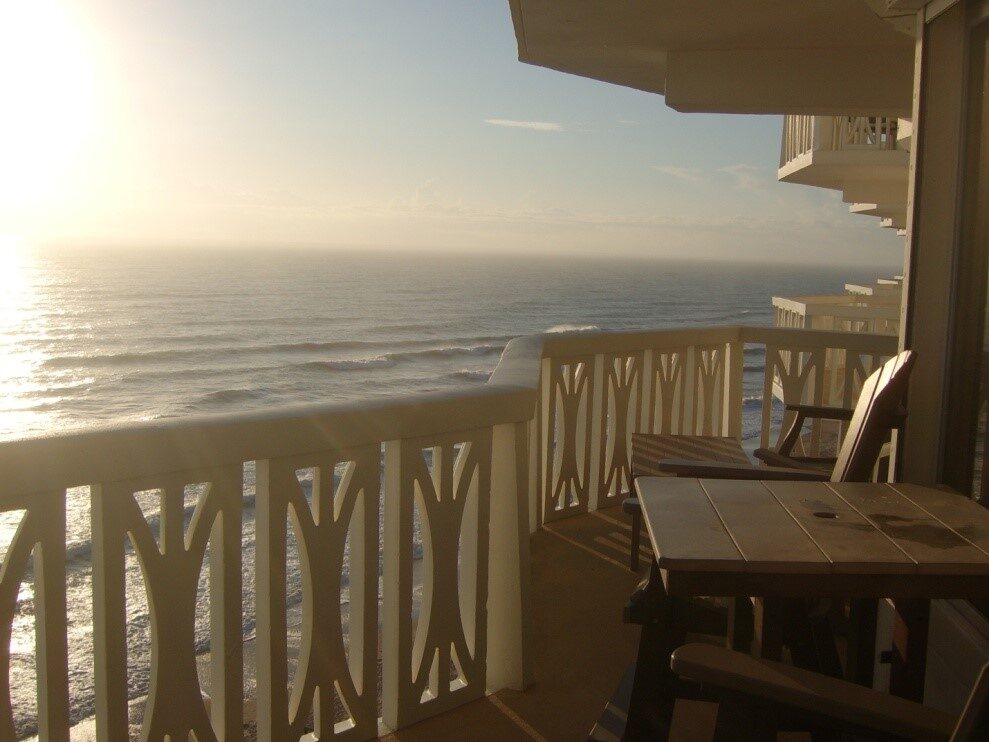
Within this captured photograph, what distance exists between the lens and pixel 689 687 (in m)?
2.07

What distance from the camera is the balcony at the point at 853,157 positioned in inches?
336

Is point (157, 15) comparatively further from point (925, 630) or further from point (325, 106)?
point (925, 630)

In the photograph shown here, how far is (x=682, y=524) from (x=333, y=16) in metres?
45.1

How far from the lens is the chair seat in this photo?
3.65 meters

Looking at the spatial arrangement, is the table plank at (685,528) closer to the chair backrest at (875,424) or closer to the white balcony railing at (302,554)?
the chair backrest at (875,424)

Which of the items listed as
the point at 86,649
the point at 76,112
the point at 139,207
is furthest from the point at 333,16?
the point at 86,649

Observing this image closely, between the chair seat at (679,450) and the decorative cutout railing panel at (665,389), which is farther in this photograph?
the decorative cutout railing panel at (665,389)

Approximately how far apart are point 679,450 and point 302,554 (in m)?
2.16

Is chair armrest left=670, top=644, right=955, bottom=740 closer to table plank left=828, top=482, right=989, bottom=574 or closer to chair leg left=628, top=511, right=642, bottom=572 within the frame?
table plank left=828, top=482, right=989, bottom=574

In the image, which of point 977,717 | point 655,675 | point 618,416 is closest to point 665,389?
point 618,416

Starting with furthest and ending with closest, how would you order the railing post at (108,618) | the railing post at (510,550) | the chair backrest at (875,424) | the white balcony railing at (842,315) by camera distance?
the white balcony railing at (842,315), the railing post at (510,550), the chair backrest at (875,424), the railing post at (108,618)

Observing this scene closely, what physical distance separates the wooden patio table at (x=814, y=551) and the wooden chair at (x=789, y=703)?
15 cm

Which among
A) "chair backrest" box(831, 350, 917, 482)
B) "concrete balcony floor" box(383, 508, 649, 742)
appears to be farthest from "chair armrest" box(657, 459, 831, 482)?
"concrete balcony floor" box(383, 508, 649, 742)

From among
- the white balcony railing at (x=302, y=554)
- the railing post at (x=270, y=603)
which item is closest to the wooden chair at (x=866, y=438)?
the white balcony railing at (x=302, y=554)
